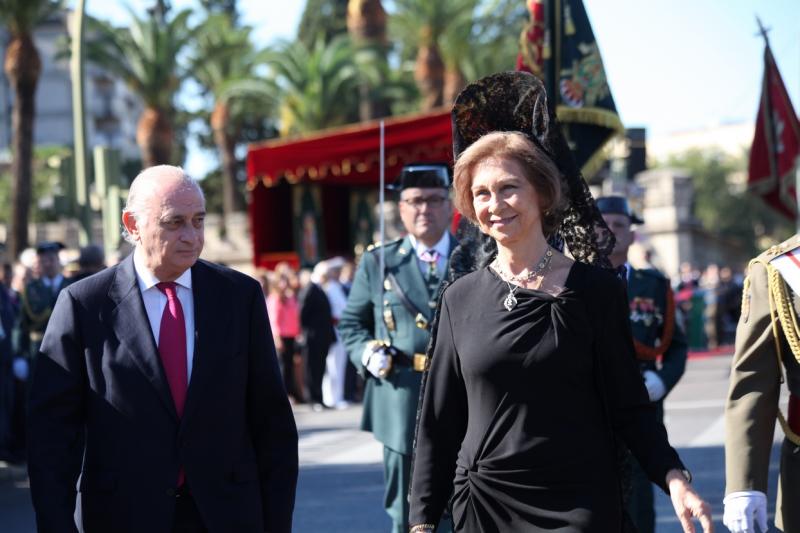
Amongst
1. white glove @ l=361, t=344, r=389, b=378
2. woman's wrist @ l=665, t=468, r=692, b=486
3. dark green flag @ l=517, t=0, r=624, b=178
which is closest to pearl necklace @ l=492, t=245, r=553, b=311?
woman's wrist @ l=665, t=468, r=692, b=486

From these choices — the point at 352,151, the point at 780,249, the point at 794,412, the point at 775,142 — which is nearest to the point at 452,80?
the point at 352,151

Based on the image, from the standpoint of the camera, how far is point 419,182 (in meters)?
6.77

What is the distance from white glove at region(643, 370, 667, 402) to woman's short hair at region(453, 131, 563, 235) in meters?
2.41

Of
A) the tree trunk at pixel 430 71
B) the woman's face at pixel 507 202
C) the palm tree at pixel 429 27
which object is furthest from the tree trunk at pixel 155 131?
the woman's face at pixel 507 202

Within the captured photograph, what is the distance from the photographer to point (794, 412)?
4.33m

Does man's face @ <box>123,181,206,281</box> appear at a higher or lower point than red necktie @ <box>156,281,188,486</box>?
higher

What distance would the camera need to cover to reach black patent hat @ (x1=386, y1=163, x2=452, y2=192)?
6758 millimetres

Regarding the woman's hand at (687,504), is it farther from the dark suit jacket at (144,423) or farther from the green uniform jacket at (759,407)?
the dark suit jacket at (144,423)

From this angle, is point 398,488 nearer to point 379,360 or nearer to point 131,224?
point 379,360

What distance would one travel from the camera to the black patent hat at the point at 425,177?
22.2 feet

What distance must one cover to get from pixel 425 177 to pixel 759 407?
2.88m

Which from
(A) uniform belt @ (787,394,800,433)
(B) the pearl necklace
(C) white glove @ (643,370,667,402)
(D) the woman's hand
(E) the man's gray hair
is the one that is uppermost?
(E) the man's gray hair

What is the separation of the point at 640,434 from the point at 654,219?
40073mm

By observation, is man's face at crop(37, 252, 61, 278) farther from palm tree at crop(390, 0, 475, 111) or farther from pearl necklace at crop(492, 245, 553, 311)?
palm tree at crop(390, 0, 475, 111)
